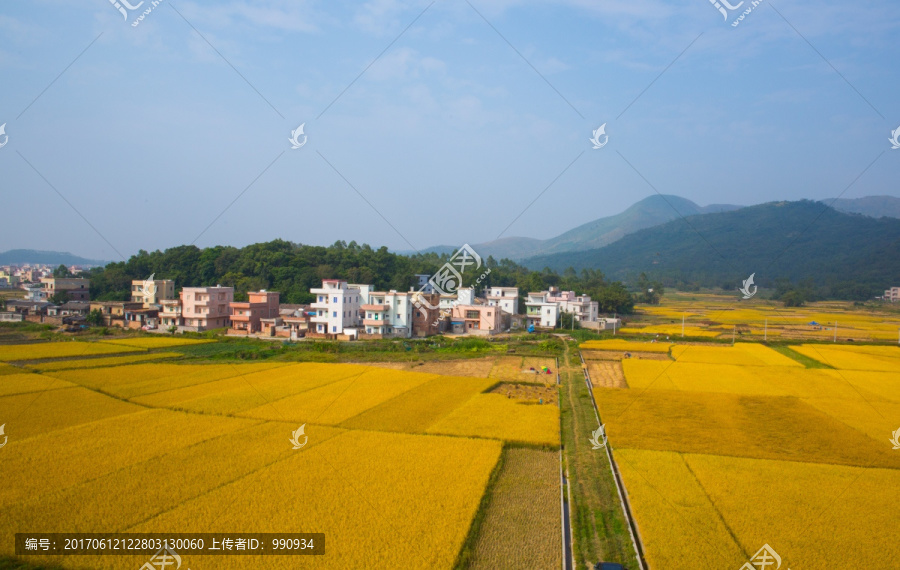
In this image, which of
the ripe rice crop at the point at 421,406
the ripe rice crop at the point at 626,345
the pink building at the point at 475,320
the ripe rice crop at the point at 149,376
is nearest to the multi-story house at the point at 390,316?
the pink building at the point at 475,320

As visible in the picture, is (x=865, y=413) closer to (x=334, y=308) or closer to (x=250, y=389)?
(x=250, y=389)

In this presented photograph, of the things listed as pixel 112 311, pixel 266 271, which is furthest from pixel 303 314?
pixel 112 311

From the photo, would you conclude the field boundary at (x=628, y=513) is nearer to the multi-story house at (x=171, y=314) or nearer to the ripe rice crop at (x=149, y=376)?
the ripe rice crop at (x=149, y=376)

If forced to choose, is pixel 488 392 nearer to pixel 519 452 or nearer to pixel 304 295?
pixel 519 452

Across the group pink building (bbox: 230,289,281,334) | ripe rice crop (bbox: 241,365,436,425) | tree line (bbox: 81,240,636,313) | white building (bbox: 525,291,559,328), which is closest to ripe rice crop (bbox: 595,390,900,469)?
ripe rice crop (bbox: 241,365,436,425)

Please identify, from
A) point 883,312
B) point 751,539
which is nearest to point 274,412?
point 751,539

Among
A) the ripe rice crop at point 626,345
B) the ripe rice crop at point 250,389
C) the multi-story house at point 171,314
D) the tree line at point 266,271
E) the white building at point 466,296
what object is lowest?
the ripe rice crop at point 250,389
